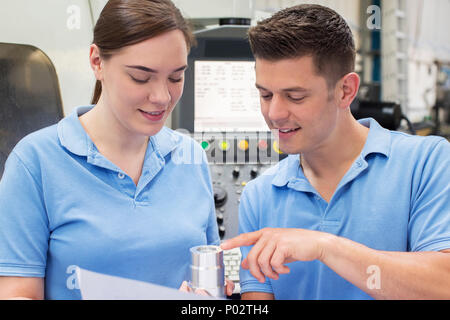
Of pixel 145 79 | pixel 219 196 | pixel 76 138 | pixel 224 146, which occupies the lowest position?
pixel 219 196

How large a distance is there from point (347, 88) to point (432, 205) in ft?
A: 0.85

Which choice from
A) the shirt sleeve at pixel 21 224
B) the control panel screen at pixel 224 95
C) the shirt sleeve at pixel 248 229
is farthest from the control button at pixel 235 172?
the shirt sleeve at pixel 21 224

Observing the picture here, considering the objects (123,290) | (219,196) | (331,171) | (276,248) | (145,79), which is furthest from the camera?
(219,196)

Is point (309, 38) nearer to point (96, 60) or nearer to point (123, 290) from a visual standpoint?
point (96, 60)

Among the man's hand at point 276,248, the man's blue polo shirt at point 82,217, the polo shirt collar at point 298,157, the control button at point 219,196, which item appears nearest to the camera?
the man's hand at point 276,248

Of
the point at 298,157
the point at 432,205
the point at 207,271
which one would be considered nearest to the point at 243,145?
the point at 298,157

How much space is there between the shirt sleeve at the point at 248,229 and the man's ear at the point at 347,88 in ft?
0.85

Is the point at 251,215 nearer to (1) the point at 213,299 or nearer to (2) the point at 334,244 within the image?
(2) the point at 334,244

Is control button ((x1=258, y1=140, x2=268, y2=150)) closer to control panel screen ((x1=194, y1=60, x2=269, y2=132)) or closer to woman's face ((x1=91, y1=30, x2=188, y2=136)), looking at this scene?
control panel screen ((x1=194, y1=60, x2=269, y2=132))

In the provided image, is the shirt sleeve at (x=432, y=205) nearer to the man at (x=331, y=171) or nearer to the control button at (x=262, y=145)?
the man at (x=331, y=171)

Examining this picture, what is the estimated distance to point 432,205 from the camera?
81 cm

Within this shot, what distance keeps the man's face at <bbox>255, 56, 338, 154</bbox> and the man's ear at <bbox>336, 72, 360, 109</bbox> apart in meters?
0.02

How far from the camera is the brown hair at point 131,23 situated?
Answer: 2.53 feet

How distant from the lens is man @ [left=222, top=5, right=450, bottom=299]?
0.81 metres
